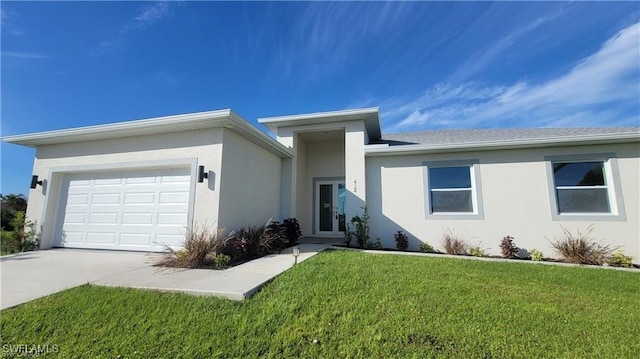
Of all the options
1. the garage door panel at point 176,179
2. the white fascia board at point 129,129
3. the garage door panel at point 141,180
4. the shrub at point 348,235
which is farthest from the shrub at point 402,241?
the garage door panel at point 141,180

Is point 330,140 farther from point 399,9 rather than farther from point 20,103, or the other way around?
point 20,103

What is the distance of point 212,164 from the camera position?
6.54 meters

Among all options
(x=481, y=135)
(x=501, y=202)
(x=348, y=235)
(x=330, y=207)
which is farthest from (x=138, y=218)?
(x=481, y=135)

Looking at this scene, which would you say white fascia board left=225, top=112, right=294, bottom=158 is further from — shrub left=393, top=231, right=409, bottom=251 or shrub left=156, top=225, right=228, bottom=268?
shrub left=393, top=231, right=409, bottom=251

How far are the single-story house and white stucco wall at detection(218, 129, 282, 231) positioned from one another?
0.04m

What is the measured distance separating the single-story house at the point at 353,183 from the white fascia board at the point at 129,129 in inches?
1.4

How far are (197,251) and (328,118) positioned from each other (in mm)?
6472

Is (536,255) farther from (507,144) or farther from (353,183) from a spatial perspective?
(353,183)

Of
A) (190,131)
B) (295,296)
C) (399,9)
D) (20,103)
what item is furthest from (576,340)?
(20,103)

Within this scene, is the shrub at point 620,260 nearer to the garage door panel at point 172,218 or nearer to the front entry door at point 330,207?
the front entry door at point 330,207

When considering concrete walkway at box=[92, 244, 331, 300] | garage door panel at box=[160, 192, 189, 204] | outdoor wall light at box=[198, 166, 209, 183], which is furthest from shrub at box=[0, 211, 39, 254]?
outdoor wall light at box=[198, 166, 209, 183]

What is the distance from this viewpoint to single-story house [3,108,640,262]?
6.83 metres

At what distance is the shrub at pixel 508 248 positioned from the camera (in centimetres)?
748

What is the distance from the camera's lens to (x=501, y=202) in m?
7.99
